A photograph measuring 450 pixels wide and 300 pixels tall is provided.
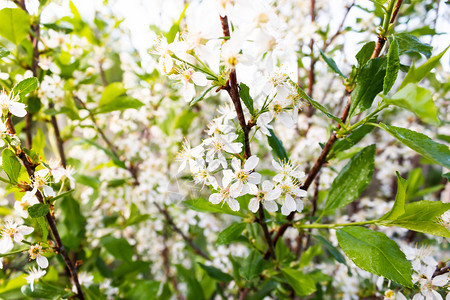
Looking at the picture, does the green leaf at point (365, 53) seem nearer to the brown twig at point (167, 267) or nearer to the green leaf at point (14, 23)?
the green leaf at point (14, 23)

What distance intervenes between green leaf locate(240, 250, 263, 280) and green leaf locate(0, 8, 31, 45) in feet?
2.48

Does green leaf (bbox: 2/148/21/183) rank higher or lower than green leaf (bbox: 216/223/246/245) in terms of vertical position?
higher

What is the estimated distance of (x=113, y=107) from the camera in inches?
36.9

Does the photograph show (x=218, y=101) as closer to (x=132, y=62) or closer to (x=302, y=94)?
(x=132, y=62)

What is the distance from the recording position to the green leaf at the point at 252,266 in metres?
0.66

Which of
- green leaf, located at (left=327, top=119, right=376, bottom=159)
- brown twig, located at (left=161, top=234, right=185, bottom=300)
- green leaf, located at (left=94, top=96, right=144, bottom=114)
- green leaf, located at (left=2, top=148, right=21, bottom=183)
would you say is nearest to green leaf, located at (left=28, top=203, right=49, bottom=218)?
green leaf, located at (left=2, top=148, right=21, bottom=183)

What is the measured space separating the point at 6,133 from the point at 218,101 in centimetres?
142

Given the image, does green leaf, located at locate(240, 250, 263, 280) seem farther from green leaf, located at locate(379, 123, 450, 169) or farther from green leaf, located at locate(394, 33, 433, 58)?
green leaf, located at locate(394, 33, 433, 58)

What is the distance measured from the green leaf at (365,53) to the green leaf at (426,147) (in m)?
0.18

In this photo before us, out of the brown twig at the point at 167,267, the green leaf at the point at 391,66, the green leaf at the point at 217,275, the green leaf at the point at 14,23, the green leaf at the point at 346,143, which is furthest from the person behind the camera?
the brown twig at the point at 167,267

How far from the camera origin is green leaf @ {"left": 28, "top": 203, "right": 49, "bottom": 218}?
53 centimetres

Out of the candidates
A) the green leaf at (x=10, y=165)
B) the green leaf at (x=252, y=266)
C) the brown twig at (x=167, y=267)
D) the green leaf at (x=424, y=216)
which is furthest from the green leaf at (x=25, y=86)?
the brown twig at (x=167, y=267)

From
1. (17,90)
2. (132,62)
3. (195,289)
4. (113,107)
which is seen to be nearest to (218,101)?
(132,62)

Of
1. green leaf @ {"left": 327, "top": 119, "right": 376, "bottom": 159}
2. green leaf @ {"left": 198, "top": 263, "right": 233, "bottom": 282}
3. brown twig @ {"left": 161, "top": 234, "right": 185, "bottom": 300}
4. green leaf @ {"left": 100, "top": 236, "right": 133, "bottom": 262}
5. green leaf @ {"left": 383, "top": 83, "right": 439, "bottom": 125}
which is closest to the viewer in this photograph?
green leaf @ {"left": 383, "top": 83, "right": 439, "bottom": 125}
